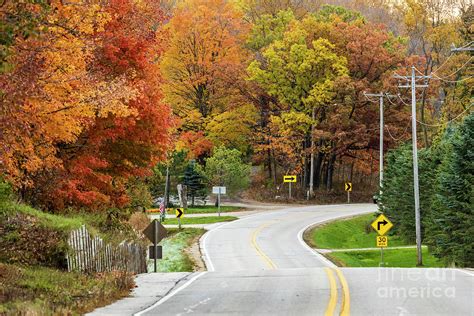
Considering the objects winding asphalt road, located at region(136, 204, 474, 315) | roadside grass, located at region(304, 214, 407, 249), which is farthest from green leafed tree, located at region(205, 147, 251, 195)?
winding asphalt road, located at region(136, 204, 474, 315)

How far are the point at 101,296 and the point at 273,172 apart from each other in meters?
60.4

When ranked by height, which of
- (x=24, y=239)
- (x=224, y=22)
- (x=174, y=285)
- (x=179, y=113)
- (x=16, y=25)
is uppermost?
(x=224, y=22)

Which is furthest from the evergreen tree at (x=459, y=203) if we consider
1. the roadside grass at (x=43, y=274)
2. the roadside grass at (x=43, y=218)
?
the roadside grass at (x=43, y=218)

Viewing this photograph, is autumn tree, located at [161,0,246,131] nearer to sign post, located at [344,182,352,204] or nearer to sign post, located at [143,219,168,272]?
sign post, located at [344,182,352,204]

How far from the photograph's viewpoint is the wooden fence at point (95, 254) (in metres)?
18.9

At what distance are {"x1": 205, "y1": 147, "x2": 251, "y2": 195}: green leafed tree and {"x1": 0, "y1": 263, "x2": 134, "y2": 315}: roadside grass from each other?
45.0m

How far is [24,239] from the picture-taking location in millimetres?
18656

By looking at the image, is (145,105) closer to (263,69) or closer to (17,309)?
(17,309)

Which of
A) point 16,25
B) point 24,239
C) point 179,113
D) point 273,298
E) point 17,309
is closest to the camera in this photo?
point 16,25

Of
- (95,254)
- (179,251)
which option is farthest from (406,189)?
(95,254)

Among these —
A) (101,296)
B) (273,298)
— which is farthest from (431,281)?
(101,296)

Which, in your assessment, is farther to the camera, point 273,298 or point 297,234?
point 297,234

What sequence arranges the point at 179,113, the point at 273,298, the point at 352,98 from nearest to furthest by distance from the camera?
the point at 273,298 < the point at 352,98 < the point at 179,113

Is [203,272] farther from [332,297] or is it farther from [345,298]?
[345,298]
